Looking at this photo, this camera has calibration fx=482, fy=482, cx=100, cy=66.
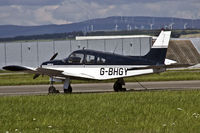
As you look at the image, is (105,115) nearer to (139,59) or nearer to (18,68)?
(139,59)

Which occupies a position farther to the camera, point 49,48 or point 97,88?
point 49,48

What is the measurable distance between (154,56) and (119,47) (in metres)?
50.8

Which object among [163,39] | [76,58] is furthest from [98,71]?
[163,39]

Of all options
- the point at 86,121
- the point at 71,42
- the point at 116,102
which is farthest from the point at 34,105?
the point at 71,42

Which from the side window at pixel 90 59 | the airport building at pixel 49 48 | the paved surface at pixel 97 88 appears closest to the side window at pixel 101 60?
the side window at pixel 90 59

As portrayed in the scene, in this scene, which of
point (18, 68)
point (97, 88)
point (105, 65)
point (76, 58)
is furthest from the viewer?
point (97, 88)

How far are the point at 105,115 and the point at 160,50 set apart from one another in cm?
1136

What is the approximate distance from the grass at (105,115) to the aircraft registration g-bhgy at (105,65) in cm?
554

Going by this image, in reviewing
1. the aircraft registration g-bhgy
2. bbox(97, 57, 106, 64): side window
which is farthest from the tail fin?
bbox(97, 57, 106, 64): side window

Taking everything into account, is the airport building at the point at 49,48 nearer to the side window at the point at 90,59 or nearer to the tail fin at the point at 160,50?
the side window at the point at 90,59

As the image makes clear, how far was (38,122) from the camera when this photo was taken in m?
13.3

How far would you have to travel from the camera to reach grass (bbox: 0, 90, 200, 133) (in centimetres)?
1227

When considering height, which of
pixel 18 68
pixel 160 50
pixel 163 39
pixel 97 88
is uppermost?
pixel 163 39

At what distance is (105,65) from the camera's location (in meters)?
25.0
